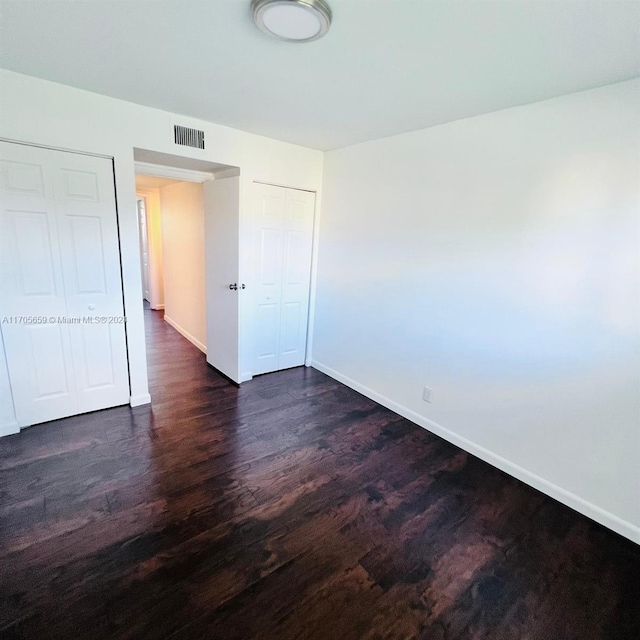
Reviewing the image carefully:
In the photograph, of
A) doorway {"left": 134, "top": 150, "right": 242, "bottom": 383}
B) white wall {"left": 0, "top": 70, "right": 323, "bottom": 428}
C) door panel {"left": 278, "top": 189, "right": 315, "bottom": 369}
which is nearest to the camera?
white wall {"left": 0, "top": 70, "right": 323, "bottom": 428}

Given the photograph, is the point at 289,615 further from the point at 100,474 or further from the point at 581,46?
the point at 581,46

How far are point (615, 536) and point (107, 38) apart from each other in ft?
12.2

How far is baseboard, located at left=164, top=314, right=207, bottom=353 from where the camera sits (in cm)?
438

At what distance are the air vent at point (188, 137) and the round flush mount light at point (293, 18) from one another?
147cm

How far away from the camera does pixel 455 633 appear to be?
1.38 metres

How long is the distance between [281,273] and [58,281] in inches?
75.0

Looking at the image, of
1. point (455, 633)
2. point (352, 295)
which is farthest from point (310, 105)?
point (455, 633)

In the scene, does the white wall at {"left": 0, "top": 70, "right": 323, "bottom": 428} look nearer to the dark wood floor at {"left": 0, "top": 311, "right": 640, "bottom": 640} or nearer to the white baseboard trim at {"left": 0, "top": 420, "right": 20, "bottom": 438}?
the white baseboard trim at {"left": 0, "top": 420, "right": 20, "bottom": 438}

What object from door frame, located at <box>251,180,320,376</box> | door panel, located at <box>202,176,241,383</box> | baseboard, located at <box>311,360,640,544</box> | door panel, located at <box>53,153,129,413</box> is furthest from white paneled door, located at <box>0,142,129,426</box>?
baseboard, located at <box>311,360,640,544</box>

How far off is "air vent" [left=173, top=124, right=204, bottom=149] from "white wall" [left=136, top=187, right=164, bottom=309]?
12.2ft

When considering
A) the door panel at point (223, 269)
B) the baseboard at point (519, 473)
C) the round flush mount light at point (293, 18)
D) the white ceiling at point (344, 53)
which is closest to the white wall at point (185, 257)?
the door panel at point (223, 269)

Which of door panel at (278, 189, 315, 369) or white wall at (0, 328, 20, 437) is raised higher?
door panel at (278, 189, 315, 369)

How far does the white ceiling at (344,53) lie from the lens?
1308 mm

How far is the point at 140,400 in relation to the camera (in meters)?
2.94
